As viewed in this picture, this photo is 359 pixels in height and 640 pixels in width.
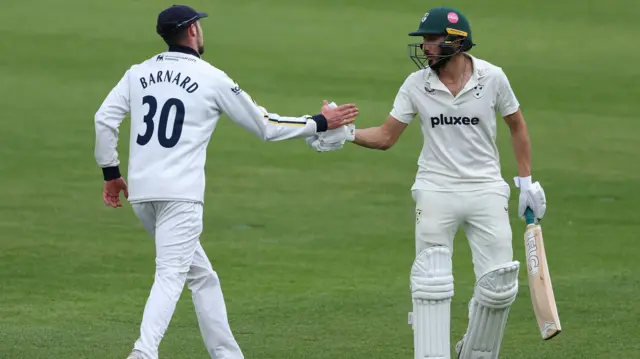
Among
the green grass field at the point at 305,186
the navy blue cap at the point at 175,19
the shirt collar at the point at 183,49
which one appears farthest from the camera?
the green grass field at the point at 305,186

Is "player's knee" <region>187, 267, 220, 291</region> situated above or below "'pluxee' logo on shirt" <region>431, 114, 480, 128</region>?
below

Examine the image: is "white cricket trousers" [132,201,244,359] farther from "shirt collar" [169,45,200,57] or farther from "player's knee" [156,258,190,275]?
Result: "shirt collar" [169,45,200,57]

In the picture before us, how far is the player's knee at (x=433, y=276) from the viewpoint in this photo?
23.3 feet

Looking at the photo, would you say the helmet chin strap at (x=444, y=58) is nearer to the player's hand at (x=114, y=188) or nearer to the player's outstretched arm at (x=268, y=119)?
the player's outstretched arm at (x=268, y=119)

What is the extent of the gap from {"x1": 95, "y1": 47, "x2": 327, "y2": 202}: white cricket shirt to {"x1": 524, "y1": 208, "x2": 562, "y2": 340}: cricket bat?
1.65m

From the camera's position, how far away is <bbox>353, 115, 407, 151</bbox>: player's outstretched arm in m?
7.65

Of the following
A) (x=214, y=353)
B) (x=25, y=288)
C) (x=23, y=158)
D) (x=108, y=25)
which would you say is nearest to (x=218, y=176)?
(x=23, y=158)

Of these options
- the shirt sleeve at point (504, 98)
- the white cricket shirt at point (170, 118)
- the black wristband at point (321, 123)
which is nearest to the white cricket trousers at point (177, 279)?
the white cricket shirt at point (170, 118)

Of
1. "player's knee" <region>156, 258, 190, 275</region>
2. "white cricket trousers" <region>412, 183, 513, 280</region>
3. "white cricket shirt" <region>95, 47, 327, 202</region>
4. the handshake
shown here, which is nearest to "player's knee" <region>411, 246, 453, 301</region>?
"white cricket trousers" <region>412, 183, 513, 280</region>

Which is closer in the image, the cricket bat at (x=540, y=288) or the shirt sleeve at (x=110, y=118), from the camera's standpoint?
the shirt sleeve at (x=110, y=118)

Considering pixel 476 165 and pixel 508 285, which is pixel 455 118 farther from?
pixel 508 285

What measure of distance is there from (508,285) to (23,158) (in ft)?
28.2

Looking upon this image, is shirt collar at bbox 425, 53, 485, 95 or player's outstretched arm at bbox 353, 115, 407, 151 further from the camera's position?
player's outstretched arm at bbox 353, 115, 407, 151

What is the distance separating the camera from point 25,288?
10.5 meters
